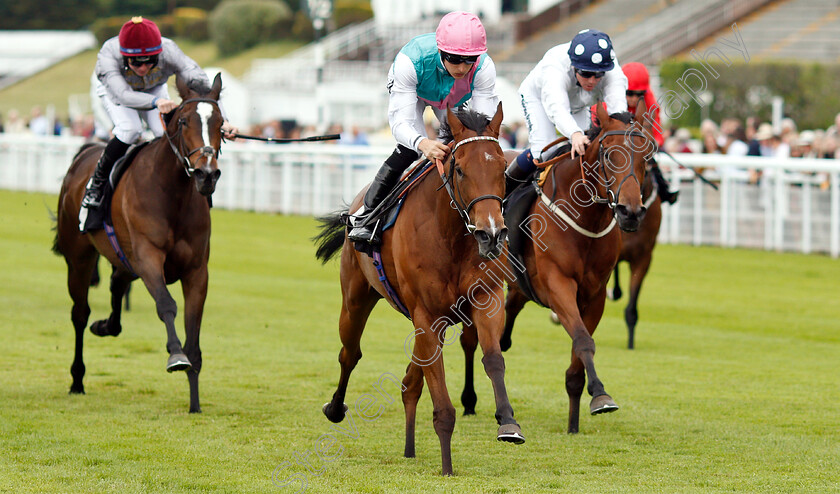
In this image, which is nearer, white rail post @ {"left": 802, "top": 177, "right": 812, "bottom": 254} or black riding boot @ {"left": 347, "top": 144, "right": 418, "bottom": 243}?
black riding boot @ {"left": 347, "top": 144, "right": 418, "bottom": 243}

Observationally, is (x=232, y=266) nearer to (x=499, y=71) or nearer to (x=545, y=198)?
(x=545, y=198)

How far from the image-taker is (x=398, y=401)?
23.8 ft

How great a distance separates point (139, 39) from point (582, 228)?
2.95 meters

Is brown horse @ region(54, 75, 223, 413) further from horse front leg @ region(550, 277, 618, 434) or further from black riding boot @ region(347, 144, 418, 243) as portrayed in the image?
horse front leg @ region(550, 277, 618, 434)

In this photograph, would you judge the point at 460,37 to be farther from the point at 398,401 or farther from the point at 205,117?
the point at 398,401

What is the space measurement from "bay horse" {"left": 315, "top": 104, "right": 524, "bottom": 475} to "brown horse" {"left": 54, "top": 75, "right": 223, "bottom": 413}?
1.47m

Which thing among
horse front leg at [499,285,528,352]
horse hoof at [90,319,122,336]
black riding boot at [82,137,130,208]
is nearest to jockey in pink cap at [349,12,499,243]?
horse front leg at [499,285,528,352]

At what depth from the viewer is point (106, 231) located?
7156 mm

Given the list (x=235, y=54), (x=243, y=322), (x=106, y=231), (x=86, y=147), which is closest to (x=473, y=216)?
(x=106, y=231)

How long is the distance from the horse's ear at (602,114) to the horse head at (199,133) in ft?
6.92

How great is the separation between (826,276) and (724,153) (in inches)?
142

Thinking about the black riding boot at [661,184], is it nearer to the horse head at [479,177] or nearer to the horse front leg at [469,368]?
the horse front leg at [469,368]

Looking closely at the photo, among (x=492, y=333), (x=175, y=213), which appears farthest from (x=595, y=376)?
(x=175, y=213)

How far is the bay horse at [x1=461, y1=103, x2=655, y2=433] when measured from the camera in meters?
5.77
